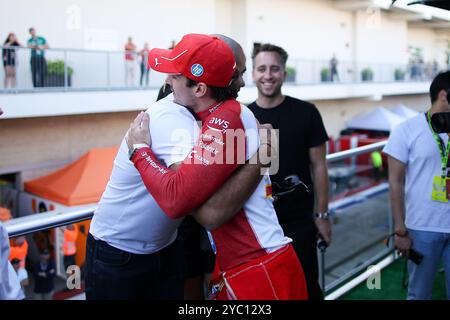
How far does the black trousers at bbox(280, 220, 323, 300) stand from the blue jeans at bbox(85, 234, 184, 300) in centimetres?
95

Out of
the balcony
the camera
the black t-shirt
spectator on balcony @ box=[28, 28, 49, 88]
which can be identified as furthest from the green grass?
spectator on balcony @ box=[28, 28, 49, 88]

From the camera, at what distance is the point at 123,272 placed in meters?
1.74

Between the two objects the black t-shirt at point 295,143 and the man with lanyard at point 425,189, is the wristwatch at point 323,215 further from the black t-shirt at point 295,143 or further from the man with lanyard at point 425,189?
the man with lanyard at point 425,189

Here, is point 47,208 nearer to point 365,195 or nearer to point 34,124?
point 34,124

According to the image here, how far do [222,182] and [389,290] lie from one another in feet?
9.53

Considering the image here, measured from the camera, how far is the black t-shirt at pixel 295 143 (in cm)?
265

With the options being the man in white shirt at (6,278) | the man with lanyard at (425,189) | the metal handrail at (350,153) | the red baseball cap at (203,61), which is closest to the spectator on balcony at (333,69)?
the metal handrail at (350,153)

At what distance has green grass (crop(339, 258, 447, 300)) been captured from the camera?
145 inches

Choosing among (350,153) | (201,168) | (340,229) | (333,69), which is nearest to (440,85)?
(350,153)

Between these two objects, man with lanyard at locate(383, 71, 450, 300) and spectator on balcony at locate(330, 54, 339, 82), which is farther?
→ spectator on balcony at locate(330, 54, 339, 82)

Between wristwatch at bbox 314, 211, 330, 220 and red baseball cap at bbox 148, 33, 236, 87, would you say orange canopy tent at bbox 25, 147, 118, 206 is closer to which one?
wristwatch at bbox 314, 211, 330, 220

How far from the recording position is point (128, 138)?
157 centimetres

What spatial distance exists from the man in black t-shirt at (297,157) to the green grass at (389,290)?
41.1 inches
